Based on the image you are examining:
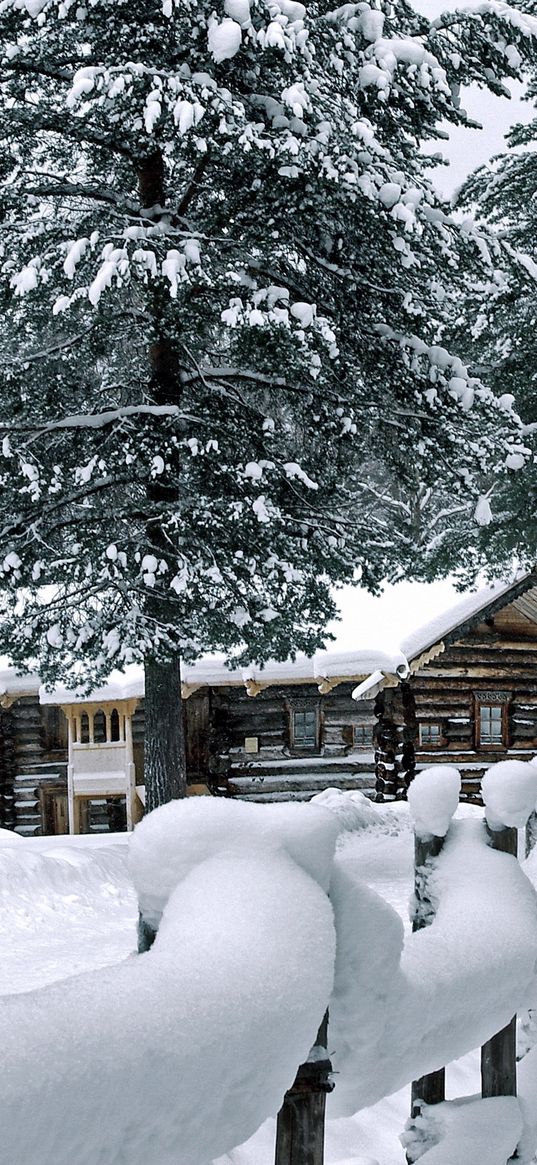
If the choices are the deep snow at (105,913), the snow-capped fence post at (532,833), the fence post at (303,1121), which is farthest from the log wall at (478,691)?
the fence post at (303,1121)

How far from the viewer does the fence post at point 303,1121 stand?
2.04 metres

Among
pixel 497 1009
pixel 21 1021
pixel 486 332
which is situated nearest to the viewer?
pixel 21 1021

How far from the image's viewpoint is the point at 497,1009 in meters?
2.65

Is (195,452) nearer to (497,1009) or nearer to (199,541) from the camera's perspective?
(199,541)

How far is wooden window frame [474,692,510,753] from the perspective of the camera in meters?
20.2

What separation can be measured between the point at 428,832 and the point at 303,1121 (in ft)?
3.60

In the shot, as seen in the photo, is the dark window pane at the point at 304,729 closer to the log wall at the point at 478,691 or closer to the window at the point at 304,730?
the window at the point at 304,730

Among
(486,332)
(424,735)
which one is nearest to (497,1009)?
(486,332)

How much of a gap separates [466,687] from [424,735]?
1270 mm

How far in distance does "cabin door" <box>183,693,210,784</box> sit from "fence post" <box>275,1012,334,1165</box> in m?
18.1

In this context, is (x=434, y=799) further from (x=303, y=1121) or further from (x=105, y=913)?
(x=105, y=913)

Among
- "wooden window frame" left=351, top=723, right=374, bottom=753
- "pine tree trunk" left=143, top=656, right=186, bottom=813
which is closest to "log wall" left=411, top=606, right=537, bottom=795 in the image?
"wooden window frame" left=351, top=723, right=374, bottom=753

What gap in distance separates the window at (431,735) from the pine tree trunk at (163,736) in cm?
881

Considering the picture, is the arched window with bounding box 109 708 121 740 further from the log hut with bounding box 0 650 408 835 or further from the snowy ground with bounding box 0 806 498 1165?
the snowy ground with bounding box 0 806 498 1165
